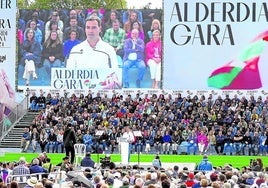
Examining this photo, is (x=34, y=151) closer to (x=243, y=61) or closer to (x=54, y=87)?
(x=54, y=87)

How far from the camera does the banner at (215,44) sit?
5066cm

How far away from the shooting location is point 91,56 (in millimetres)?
51969

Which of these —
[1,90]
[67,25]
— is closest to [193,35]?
[67,25]

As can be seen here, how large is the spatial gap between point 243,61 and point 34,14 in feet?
37.1

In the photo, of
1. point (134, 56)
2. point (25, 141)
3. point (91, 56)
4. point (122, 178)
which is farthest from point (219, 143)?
point (122, 178)

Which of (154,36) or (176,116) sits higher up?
(154,36)

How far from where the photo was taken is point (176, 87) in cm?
5122

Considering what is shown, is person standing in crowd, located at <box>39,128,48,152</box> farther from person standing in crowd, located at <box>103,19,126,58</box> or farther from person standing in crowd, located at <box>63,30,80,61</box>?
person standing in crowd, located at <box>103,19,126,58</box>

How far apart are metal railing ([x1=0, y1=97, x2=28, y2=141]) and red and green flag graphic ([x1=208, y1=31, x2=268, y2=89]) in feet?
31.6

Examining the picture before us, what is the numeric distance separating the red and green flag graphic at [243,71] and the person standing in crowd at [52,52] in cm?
802

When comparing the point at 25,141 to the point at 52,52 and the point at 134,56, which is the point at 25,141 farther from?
the point at 134,56

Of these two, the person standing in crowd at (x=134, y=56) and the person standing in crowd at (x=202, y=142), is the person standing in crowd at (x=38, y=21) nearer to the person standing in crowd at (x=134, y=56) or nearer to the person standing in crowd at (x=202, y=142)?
the person standing in crowd at (x=134, y=56)

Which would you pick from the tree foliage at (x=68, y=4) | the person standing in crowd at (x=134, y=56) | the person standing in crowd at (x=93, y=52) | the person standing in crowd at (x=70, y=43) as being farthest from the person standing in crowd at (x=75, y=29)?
the tree foliage at (x=68, y=4)

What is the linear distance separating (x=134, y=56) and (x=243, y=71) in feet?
18.7
